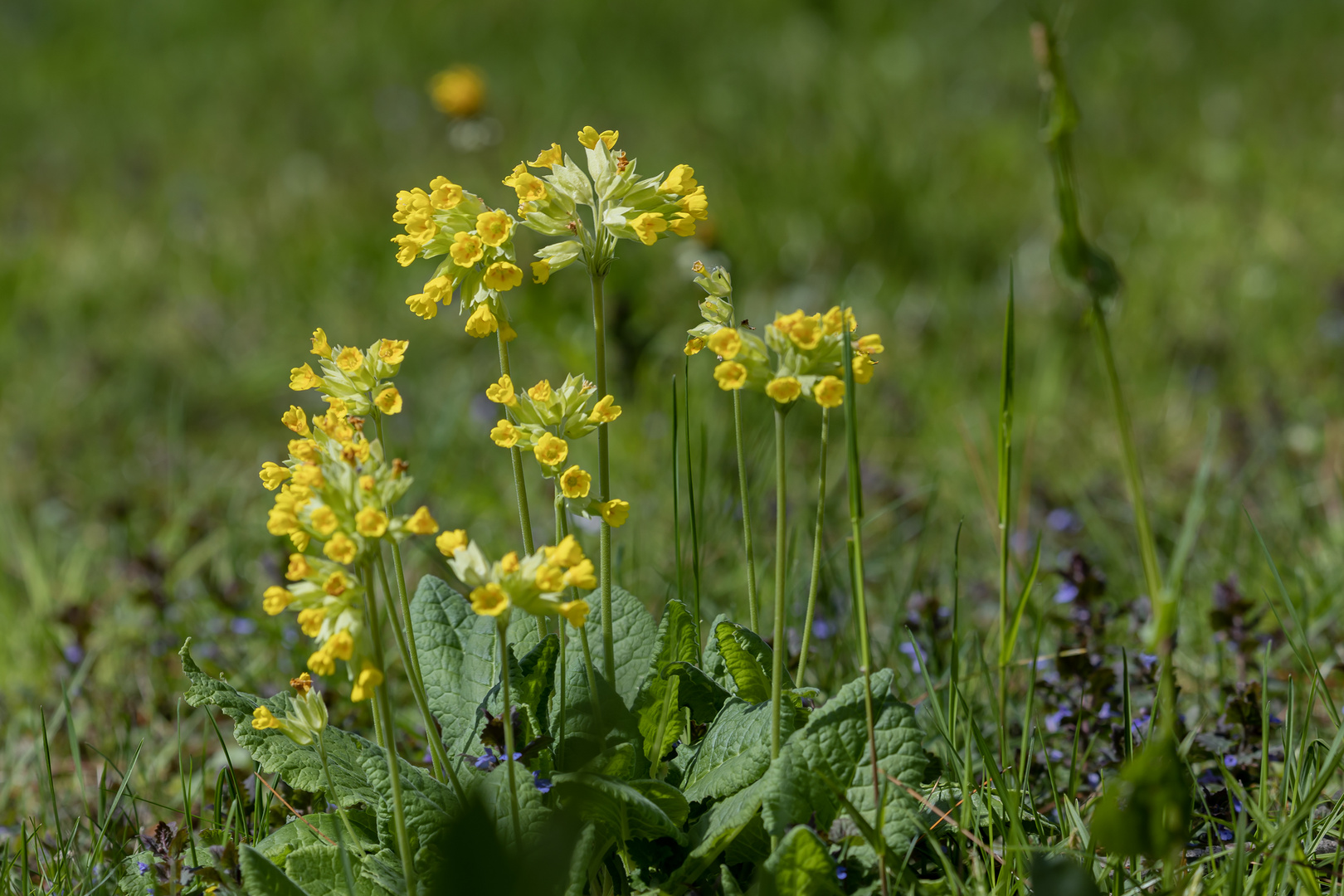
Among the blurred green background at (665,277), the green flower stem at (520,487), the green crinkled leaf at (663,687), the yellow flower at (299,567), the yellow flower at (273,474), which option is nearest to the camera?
the yellow flower at (299,567)

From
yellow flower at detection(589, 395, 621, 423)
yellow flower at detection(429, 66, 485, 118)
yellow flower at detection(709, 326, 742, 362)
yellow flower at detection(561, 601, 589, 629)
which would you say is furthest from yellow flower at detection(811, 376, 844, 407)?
yellow flower at detection(429, 66, 485, 118)

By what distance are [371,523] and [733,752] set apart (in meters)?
0.67

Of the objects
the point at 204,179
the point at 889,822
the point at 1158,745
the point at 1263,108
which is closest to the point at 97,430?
the point at 204,179

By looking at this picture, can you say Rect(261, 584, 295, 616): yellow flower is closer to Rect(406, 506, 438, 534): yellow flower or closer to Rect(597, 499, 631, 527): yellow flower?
Rect(406, 506, 438, 534): yellow flower

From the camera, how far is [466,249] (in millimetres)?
1450

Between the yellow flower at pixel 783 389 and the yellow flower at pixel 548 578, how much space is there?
1.09 ft

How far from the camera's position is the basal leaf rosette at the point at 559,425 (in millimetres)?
1429

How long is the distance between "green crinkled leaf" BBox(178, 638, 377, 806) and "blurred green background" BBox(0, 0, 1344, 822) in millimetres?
651

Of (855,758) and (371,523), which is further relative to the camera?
(855,758)

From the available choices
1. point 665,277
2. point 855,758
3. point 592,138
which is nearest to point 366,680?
point 855,758

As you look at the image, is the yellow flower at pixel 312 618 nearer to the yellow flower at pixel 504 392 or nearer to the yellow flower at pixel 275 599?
the yellow flower at pixel 275 599

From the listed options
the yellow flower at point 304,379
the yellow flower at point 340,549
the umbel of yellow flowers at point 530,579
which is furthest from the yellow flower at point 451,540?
the yellow flower at point 304,379

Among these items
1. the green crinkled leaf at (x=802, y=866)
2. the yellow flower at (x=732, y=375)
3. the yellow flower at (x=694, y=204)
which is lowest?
the green crinkled leaf at (x=802, y=866)

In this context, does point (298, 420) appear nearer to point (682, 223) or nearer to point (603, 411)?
point (603, 411)
